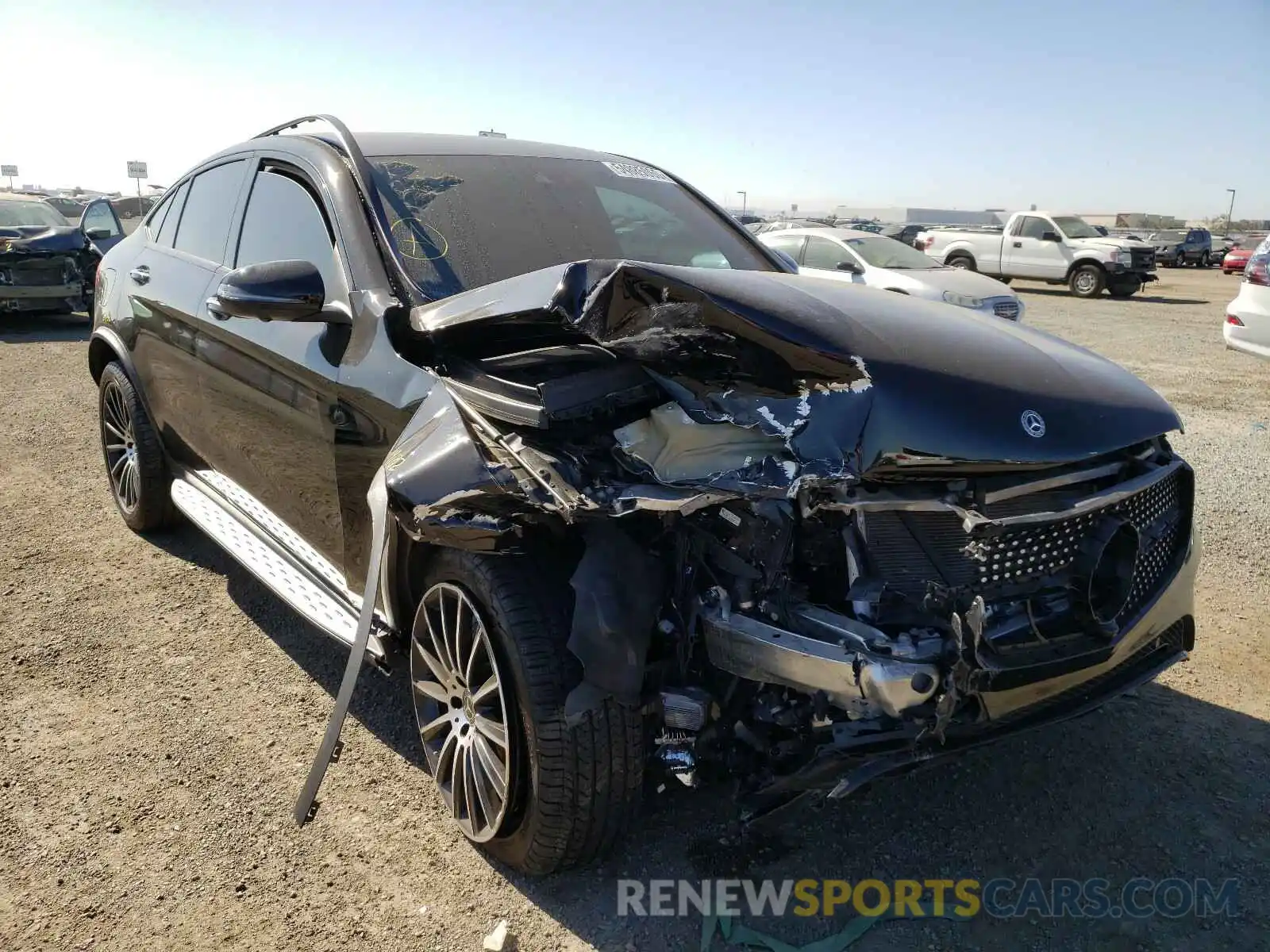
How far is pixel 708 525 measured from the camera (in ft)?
7.27

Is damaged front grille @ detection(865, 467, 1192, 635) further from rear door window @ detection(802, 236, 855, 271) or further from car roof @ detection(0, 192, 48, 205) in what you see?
car roof @ detection(0, 192, 48, 205)

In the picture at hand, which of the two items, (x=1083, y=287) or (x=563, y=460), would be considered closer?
(x=563, y=460)

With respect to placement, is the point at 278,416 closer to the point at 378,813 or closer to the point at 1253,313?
the point at 378,813

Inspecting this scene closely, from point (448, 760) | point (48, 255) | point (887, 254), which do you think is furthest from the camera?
point (887, 254)

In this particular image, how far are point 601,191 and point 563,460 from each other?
5.93 ft

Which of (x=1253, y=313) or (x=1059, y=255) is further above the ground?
(x=1059, y=255)

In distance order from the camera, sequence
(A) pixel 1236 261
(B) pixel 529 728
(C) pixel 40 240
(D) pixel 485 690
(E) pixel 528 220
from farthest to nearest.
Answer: (A) pixel 1236 261, (C) pixel 40 240, (E) pixel 528 220, (D) pixel 485 690, (B) pixel 529 728

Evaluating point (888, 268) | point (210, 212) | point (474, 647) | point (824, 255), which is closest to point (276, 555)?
point (474, 647)

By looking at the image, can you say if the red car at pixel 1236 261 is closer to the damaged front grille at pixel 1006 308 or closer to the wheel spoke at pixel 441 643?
the damaged front grille at pixel 1006 308

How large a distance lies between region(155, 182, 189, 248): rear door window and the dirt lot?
173 cm

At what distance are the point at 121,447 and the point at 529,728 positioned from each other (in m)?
3.77

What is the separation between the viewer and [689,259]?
356 centimetres

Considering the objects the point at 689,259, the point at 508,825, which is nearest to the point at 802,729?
the point at 508,825

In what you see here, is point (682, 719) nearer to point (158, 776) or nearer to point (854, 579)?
point (854, 579)
